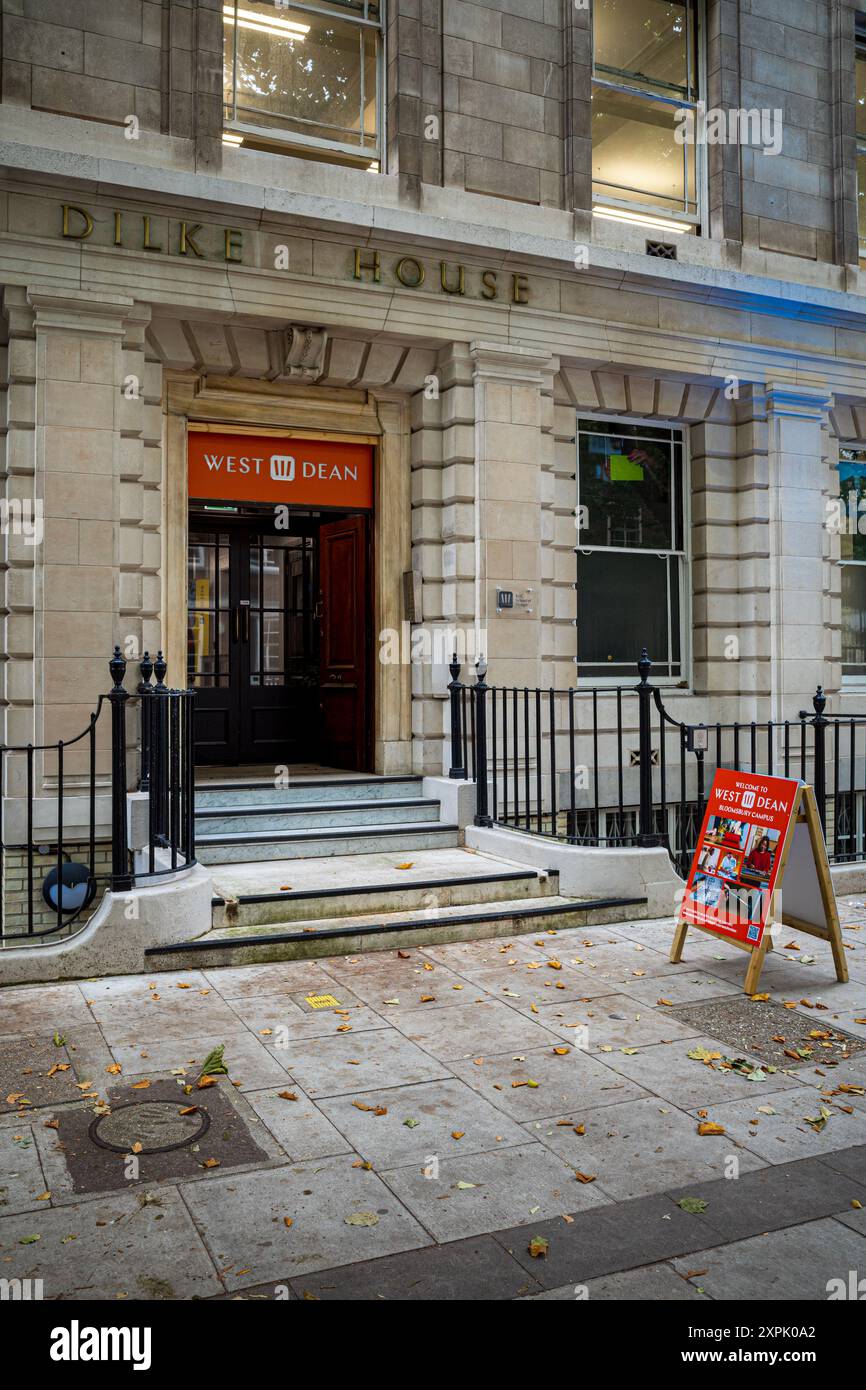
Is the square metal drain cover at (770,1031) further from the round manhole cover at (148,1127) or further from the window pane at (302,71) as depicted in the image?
the window pane at (302,71)

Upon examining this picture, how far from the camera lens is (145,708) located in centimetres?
862

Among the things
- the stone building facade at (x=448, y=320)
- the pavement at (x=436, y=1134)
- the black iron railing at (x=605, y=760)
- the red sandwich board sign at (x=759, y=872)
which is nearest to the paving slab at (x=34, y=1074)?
the pavement at (x=436, y=1134)

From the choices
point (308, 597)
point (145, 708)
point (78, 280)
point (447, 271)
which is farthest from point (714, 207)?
point (145, 708)

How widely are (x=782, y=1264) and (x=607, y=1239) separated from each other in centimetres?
55

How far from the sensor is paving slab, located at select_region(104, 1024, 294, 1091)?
15.9 ft

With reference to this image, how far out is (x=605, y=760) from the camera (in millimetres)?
11594

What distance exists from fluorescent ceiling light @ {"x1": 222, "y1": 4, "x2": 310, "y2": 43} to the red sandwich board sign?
8.62 metres

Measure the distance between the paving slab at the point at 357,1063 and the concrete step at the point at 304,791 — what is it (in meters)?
4.38

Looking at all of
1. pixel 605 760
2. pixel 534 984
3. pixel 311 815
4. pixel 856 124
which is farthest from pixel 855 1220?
pixel 856 124

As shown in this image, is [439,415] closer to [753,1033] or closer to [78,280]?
[78,280]

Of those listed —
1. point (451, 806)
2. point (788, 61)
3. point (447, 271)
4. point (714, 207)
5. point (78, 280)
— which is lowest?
point (451, 806)

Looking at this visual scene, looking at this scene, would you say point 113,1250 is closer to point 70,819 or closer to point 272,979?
point 272,979

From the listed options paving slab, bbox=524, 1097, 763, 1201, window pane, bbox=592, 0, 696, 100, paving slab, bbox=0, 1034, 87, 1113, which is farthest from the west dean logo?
paving slab, bbox=524, 1097, 763, 1201
